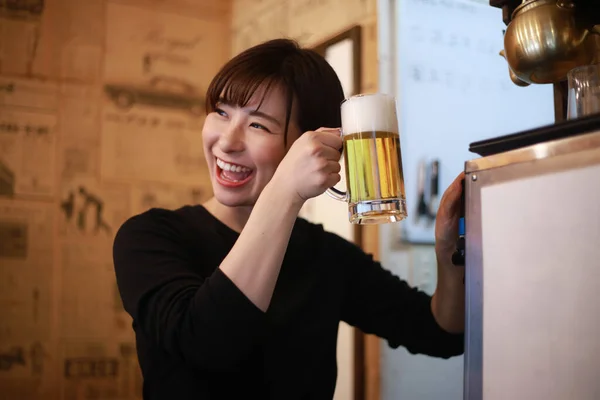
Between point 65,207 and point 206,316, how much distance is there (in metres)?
2.00

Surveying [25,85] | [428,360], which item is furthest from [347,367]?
[25,85]

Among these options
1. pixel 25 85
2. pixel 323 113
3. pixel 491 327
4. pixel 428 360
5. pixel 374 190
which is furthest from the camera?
pixel 25 85

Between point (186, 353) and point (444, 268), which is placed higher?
point (444, 268)

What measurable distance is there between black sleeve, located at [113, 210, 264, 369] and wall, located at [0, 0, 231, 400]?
5.58 ft

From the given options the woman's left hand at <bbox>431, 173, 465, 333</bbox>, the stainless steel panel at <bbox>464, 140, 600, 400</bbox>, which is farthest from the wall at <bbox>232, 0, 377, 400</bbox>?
the stainless steel panel at <bbox>464, 140, 600, 400</bbox>

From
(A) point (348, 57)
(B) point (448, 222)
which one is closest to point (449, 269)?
(B) point (448, 222)

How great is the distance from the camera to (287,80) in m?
1.18

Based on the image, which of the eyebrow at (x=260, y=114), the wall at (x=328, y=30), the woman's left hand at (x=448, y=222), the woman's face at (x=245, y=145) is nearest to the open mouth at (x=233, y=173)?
the woman's face at (x=245, y=145)

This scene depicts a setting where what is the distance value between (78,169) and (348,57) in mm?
1342

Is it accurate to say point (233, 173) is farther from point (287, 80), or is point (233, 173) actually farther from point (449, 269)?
point (449, 269)

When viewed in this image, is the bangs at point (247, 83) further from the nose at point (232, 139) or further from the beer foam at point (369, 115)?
the beer foam at point (369, 115)

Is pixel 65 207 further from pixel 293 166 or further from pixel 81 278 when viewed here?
pixel 293 166

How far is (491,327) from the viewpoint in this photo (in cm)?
78

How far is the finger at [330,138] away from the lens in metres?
0.95
